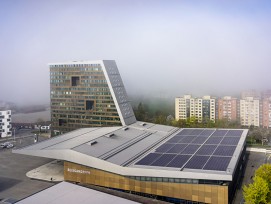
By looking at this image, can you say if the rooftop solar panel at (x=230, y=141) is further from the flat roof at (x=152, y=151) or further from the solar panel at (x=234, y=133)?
the solar panel at (x=234, y=133)

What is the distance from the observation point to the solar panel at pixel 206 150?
21547mm

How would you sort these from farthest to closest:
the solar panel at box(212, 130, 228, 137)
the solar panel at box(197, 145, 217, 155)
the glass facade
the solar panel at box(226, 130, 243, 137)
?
the glass facade < the solar panel at box(212, 130, 228, 137) < the solar panel at box(226, 130, 243, 137) < the solar panel at box(197, 145, 217, 155)

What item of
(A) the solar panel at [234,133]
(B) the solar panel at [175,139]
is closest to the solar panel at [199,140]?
(B) the solar panel at [175,139]

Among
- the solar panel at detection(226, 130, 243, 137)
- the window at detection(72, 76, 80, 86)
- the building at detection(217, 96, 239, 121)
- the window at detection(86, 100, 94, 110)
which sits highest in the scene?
the window at detection(72, 76, 80, 86)

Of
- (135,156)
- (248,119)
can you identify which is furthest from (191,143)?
(248,119)

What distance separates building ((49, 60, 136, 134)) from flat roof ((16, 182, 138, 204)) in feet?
57.0

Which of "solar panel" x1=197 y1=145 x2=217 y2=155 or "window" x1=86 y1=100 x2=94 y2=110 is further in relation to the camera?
"window" x1=86 y1=100 x2=94 y2=110

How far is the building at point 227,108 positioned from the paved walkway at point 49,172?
105 ft

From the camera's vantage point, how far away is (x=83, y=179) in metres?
21.2

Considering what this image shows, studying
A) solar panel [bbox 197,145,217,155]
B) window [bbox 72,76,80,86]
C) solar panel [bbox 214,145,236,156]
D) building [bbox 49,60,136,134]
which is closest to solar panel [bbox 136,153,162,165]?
solar panel [bbox 197,145,217,155]

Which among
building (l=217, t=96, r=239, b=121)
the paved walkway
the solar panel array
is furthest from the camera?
building (l=217, t=96, r=239, b=121)

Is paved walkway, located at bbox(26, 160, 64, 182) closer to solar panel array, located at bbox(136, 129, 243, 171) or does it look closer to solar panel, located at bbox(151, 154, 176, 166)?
solar panel array, located at bbox(136, 129, 243, 171)

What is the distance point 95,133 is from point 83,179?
7263mm

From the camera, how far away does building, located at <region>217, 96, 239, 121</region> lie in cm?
5053
